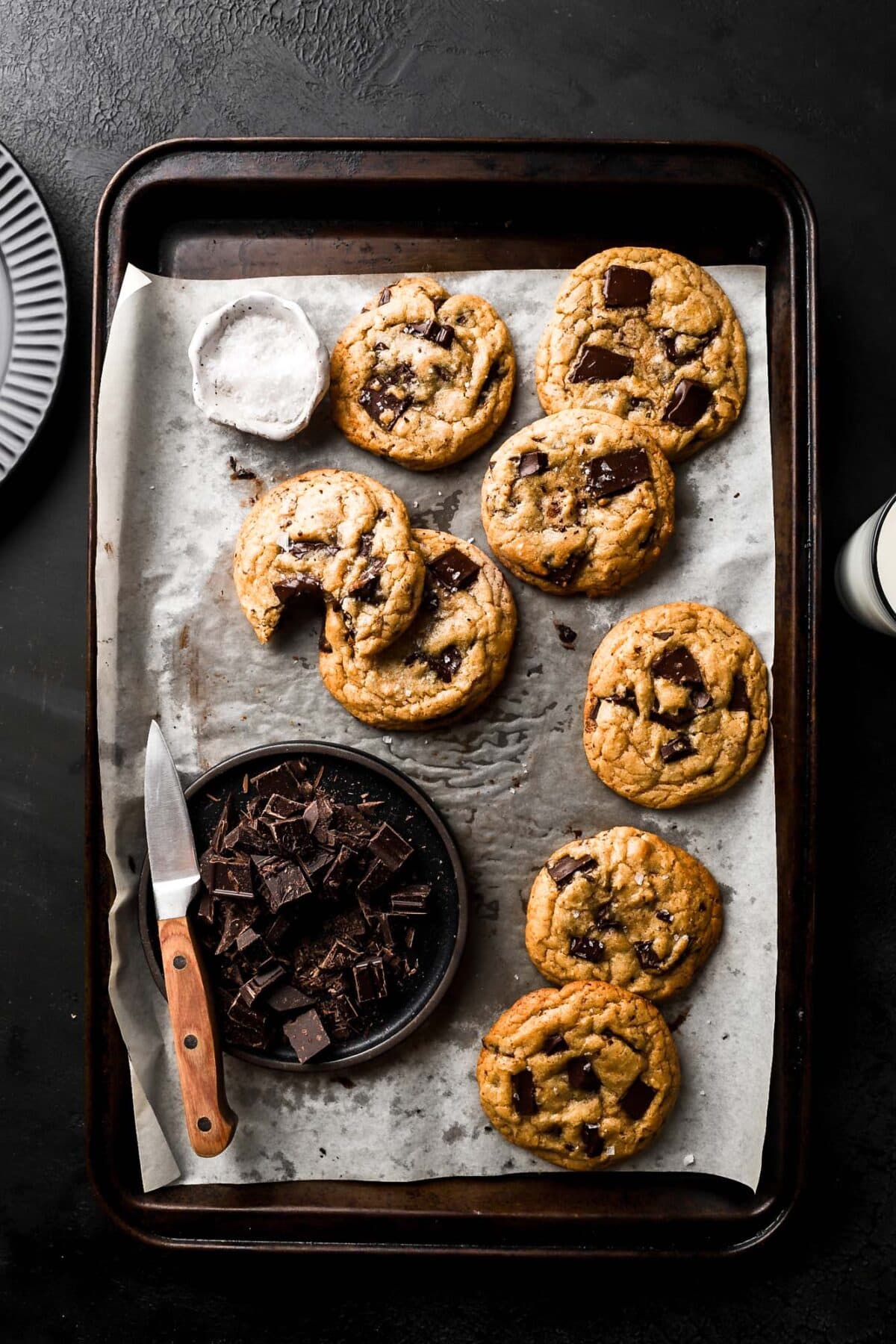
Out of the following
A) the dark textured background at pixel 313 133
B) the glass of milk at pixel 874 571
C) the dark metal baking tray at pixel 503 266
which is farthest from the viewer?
the dark textured background at pixel 313 133

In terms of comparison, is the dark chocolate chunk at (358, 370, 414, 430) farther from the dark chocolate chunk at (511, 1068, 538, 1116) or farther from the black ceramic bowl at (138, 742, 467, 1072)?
the dark chocolate chunk at (511, 1068, 538, 1116)

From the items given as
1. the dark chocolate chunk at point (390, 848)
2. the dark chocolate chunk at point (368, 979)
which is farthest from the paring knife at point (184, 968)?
the dark chocolate chunk at point (390, 848)

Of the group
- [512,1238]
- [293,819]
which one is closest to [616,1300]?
[512,1238]

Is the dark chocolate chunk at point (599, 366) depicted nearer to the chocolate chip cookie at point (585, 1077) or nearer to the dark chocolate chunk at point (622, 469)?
the dark chocolate chunk at point (622, 469)

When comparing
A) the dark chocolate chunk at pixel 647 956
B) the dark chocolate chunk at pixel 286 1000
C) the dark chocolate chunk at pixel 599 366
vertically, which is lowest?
the dark chocolate chunk at pixel 286 1000

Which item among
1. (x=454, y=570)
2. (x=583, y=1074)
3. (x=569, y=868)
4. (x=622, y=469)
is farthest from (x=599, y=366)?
(x=583, y=1074)

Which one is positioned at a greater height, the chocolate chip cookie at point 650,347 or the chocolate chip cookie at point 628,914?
the chocolate chip cookie at point 650,347

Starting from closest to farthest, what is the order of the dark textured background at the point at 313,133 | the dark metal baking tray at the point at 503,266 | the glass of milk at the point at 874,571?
the glass of milk at the point at 874,571, the dark metal baking tray at the point at 503,266, the dark textured background at the point at 313,133
